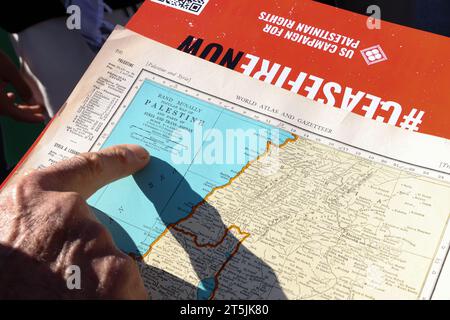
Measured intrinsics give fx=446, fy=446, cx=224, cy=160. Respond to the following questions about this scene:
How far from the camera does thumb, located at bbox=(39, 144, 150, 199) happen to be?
22.1 inches

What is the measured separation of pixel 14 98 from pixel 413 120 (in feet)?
2.97

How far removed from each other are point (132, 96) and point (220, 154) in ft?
0.52

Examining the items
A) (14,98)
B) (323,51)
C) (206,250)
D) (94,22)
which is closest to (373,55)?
(323,51)

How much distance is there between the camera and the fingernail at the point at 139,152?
23.9 inches

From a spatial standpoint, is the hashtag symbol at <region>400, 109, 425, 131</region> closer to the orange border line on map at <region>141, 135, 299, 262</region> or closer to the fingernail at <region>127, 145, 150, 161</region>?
the orange border line on map at <region>141, 135, 299, 262</region>

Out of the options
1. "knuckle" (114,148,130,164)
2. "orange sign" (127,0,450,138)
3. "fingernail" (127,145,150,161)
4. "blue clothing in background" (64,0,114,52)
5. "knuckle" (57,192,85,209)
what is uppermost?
"orange sign" (127,0,450,138)

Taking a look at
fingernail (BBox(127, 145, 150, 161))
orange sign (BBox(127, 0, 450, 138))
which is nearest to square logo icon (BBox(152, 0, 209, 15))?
orange sign (BBox(127, 0, 450, 138))

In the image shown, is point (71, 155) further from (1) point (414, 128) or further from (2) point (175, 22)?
(1) point (414, 128)

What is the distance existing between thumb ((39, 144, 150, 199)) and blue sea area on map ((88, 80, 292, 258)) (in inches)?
0.6

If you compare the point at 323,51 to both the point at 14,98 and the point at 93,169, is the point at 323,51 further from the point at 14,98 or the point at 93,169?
the point at 14,98

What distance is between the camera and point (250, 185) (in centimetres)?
59

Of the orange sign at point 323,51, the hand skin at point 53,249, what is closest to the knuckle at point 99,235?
the hand skin at point 53,249
